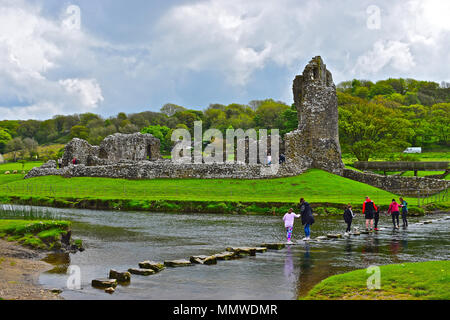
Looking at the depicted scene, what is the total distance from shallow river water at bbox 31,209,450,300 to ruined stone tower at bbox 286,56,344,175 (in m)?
17.0

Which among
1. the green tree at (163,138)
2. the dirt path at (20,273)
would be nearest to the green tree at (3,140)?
the green tree at (163,138)

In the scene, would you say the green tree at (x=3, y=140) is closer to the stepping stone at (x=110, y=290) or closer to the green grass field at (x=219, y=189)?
the green grass field at (x=219, y=189)

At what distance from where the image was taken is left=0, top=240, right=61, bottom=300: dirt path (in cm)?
1252

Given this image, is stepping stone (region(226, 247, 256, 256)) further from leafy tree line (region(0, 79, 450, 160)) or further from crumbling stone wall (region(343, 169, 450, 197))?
leafy tree line (region(0, 79, 450, 160))

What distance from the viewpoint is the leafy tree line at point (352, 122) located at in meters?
65.6

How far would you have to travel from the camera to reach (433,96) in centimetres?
14638

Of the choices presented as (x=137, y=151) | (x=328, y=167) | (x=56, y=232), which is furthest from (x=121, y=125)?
(x=56, y=232)

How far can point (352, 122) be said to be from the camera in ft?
216

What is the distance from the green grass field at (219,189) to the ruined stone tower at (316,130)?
7.80 ft

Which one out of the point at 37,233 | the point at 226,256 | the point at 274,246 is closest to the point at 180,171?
the point at 37,233

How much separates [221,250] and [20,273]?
319 inches

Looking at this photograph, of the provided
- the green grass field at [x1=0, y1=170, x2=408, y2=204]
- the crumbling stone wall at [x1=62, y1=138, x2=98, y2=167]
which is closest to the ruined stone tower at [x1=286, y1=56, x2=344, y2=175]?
the green grass field at [x1=0, y1=170, x2=408, y2=204]
